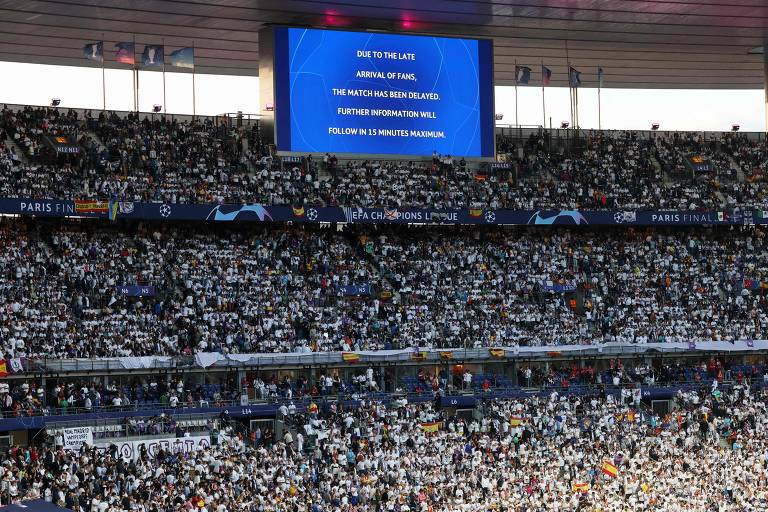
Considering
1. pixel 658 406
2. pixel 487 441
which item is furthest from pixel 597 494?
pixel 658 406

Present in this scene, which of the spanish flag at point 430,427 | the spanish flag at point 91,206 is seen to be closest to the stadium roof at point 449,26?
the spanish flag at point 91,206

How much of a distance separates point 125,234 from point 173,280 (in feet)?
10.6

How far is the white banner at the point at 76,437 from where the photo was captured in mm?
42750

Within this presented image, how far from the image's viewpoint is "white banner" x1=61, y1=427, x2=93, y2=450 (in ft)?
140

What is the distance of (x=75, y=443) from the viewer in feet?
141

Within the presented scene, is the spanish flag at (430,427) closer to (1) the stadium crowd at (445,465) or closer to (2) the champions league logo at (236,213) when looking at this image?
(1) the stadium crowd at (445,465)

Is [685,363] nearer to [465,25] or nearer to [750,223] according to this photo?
[750,223]

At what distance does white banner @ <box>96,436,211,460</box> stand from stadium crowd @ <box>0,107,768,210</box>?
13.1 m

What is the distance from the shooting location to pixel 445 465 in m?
45.2

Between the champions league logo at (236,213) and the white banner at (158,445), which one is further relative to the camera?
the champions league logo at (236,213)

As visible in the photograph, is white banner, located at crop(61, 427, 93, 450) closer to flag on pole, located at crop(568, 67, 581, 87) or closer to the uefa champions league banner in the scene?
the uefa champions league banner

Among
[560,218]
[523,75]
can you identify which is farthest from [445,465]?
[523,75]

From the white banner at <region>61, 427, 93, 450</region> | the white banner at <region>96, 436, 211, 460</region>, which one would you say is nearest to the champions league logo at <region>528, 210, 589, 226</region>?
the white banner at <region>96, 436, 211, 460</region>

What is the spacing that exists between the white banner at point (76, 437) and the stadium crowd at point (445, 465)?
99 centimetres
